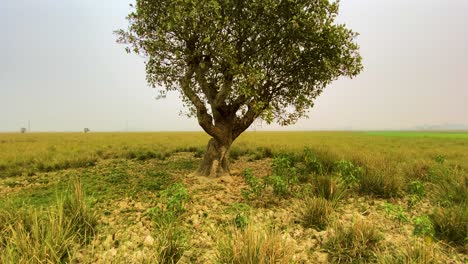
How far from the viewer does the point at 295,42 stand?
37.8ft

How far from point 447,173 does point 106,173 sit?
704 inches

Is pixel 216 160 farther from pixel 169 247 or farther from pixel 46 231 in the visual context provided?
pixel 46 231

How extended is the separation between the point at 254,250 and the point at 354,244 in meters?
2.55

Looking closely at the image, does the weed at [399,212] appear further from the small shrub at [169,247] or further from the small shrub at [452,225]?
the small shrub at [169,247]

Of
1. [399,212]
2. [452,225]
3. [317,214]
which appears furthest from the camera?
[317,214]

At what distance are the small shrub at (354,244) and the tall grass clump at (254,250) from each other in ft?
4.66

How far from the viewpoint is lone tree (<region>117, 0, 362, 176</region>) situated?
33.6 feet

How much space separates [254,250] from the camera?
4742 mm

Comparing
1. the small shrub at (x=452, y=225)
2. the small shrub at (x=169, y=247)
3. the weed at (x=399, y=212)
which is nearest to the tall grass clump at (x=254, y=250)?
the small shrub at (x=169, y=247)

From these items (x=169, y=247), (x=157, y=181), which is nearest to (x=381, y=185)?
(x=169, y=247)

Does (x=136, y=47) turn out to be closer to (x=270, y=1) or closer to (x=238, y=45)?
(x=238, y=45)

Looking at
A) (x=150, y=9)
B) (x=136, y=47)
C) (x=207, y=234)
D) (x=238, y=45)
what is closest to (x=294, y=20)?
(x=238, y=45)

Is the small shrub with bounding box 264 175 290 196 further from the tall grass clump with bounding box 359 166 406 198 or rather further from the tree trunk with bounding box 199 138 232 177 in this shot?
the tree trunk with bounding box 199 138 232 177

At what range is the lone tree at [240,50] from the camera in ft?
33.6
